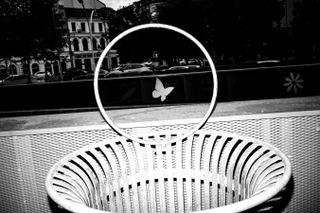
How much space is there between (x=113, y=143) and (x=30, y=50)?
28665 mm

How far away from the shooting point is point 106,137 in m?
2.21

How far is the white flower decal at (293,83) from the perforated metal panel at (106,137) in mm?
5280

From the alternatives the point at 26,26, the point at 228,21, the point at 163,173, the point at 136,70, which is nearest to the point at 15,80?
the point at 26,26

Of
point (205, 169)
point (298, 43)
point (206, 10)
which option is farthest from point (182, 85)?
point (298, 43)

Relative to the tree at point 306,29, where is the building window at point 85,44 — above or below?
above

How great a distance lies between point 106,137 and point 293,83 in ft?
20.4

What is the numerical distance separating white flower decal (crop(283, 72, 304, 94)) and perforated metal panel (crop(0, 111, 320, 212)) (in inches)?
208

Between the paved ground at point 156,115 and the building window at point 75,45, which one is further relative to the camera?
the building window at point 75,45

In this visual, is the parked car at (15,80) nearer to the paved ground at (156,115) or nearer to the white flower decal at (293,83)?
the white flower decal at (293,83)

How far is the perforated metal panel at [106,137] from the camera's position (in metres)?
2.10

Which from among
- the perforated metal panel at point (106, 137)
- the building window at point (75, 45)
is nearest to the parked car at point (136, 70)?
the perforated metal panel at point (106, 137)

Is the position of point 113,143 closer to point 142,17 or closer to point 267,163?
point 267,163

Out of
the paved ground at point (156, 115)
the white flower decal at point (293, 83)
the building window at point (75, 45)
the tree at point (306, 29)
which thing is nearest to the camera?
the paved ground at point (156, 115)

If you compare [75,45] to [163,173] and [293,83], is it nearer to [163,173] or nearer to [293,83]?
[293,83]
